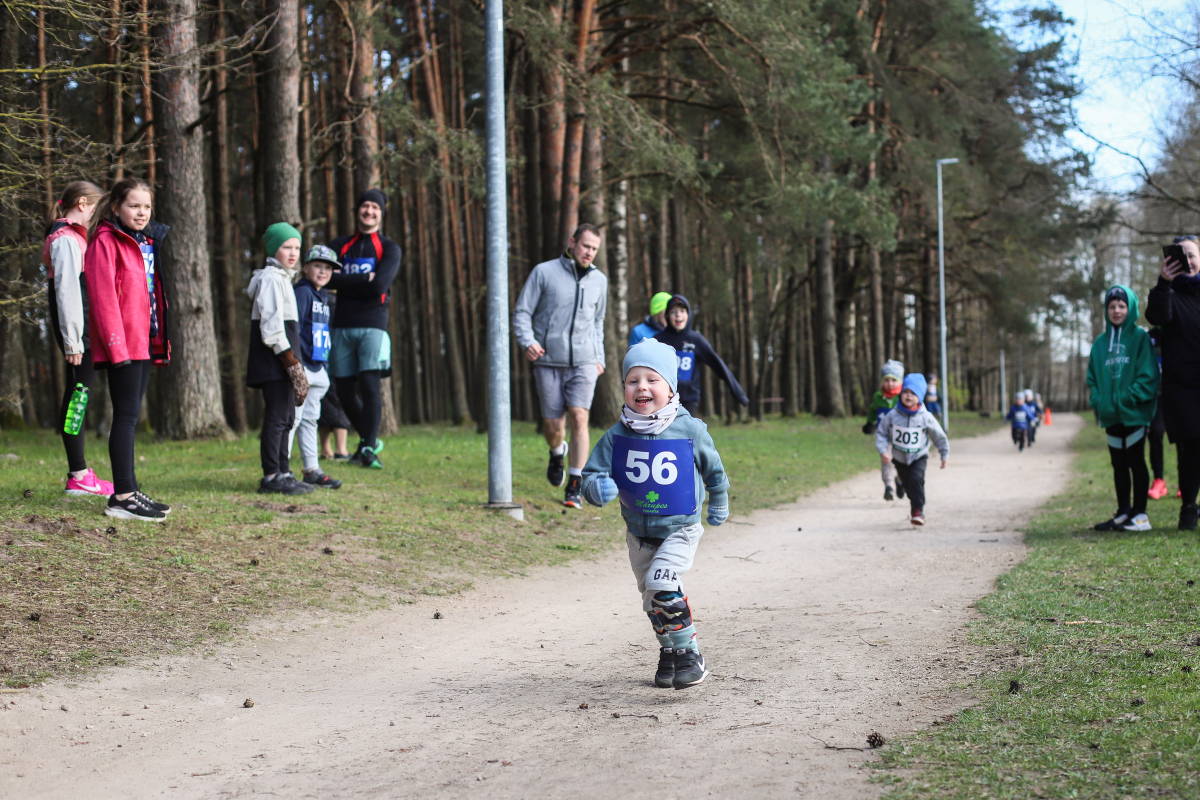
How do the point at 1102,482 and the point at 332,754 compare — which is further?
the point at 1102,482

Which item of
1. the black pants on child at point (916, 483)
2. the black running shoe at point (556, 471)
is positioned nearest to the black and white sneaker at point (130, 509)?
the black running shoe at point (556, 471)

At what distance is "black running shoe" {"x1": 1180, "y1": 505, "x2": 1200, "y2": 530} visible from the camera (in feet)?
27.9

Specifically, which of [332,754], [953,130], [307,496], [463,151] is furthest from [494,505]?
[953,130]

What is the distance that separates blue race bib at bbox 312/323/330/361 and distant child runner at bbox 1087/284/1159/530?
683 cm

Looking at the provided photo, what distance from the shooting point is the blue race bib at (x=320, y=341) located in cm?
939

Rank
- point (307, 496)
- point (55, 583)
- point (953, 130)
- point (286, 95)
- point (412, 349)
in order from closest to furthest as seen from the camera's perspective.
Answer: point (55, 583) → point (307, 496) → point (286, 95) → point (953, 130) → point (412, 349)

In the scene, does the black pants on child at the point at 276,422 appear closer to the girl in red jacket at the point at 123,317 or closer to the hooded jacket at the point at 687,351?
the girl in red jacket at the point at 123,317

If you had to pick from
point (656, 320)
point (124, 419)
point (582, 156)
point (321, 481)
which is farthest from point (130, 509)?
point (582, 156)

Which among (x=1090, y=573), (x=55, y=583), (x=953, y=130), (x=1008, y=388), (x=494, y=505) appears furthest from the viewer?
(x=1008, y=388)

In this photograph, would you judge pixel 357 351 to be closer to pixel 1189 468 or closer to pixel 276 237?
pixel 276 237

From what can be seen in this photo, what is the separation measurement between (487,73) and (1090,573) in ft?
21.5

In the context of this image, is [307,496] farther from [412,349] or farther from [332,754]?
[412,349]

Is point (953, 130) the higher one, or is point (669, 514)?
point (953, 130)

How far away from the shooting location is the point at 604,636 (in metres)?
5.77
